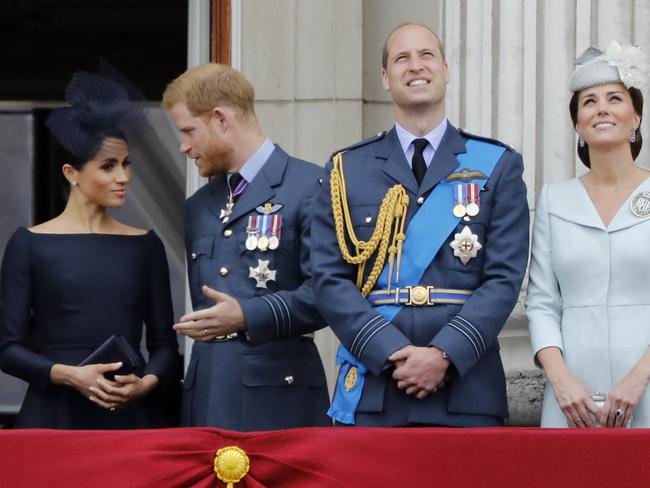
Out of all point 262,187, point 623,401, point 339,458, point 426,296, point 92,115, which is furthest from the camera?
point 92,115

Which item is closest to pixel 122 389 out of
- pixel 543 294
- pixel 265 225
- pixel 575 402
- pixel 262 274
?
pixel 262 274

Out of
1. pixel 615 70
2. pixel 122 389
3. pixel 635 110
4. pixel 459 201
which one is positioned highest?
pixel 615 70

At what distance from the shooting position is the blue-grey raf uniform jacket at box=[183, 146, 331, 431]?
16.4 feet

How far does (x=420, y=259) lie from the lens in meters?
4.65

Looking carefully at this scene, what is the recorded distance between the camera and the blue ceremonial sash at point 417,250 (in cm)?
464

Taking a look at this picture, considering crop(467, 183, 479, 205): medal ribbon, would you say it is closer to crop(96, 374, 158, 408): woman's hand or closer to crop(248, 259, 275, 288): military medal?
crop(248, 259, 275, 288): military medal

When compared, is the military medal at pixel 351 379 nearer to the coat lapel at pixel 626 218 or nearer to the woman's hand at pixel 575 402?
the woman's hand at pixel 575 402

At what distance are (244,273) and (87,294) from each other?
0.51 m

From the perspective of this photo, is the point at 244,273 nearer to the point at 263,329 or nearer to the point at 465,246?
the point at 263,329

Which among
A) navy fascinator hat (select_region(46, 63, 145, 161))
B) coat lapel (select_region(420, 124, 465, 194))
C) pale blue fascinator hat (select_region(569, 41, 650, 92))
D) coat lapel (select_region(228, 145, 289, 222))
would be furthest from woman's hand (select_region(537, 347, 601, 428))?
navy fascinator hat (select_region(46, 63, 145, 161))

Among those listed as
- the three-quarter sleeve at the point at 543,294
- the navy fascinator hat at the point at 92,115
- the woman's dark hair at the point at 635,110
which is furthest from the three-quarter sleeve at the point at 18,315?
the woman's dark hair at the point at 635,110

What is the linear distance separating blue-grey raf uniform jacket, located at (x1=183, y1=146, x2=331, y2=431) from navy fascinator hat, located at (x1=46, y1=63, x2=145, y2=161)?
48cm

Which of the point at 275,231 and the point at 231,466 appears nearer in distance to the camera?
the point at 231,466

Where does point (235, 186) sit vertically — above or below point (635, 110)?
below
